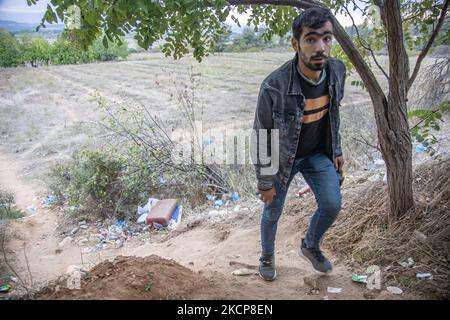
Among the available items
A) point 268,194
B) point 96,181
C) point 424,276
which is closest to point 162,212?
point 96,181

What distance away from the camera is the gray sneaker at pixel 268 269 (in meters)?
2.88

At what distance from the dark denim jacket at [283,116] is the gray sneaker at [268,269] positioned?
0.64 m

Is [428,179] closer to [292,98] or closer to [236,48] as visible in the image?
[292,98]

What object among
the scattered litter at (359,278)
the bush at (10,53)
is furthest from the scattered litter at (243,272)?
the bush at (10,53)

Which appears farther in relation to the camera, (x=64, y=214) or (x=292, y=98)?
(x=64, y=214)

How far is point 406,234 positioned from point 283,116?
1.44 m

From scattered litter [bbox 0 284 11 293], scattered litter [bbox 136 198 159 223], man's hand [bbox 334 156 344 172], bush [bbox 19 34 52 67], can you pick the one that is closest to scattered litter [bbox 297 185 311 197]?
man's hand [bbox 334 156 344 172]

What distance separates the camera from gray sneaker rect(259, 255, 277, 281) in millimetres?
2885

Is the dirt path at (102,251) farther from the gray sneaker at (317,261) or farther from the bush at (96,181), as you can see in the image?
the bush at (96,181)

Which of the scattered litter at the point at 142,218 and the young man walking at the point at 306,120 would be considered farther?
the scattered litter at the point at 142,218

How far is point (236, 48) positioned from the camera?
10570 millimetres
